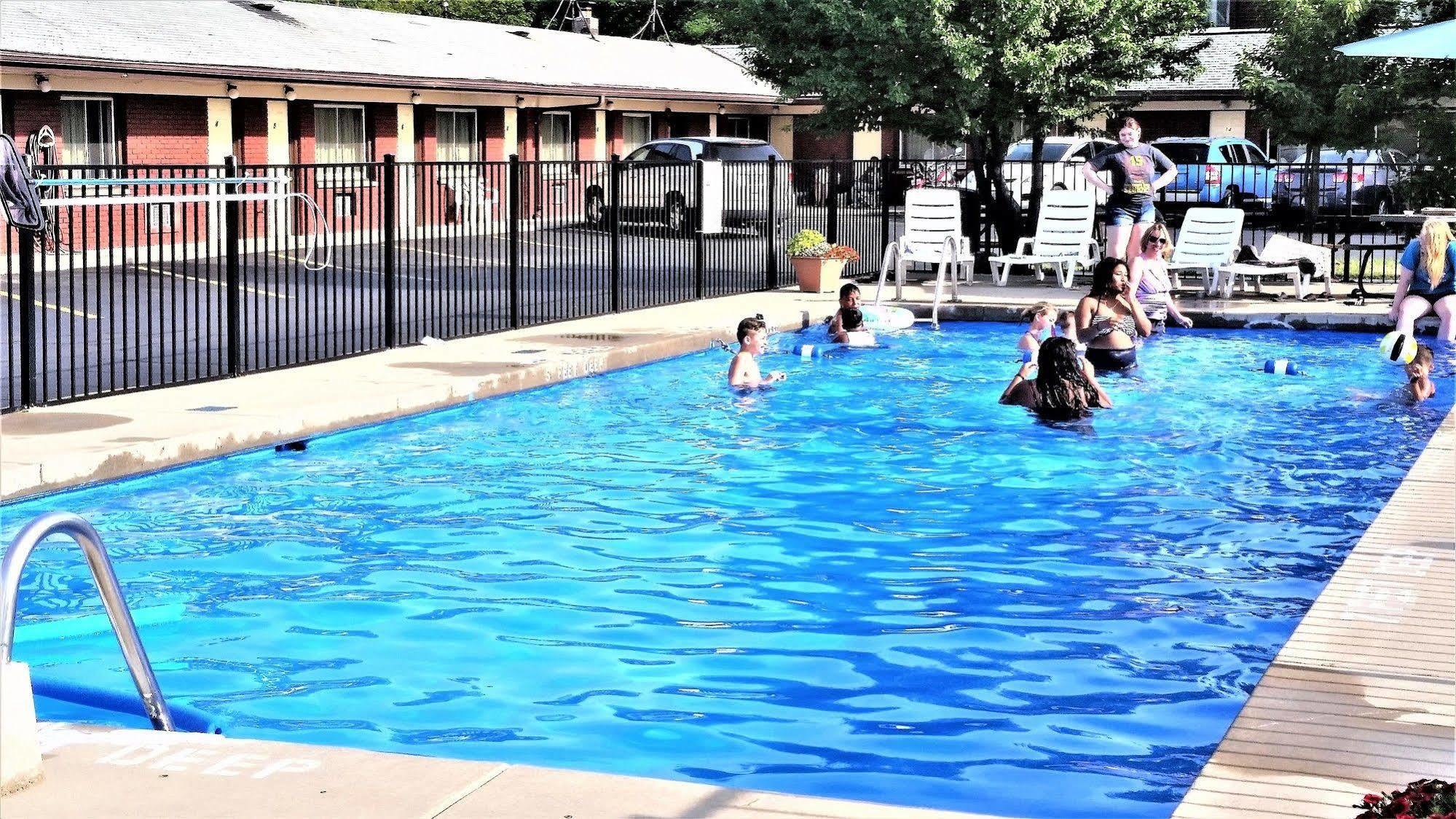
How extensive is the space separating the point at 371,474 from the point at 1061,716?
5618mm

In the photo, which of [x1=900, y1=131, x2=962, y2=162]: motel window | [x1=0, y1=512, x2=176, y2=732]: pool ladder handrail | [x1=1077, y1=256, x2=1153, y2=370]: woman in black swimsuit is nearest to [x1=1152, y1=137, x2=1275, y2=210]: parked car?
[x1=900, y1=131, x2=962, y2=162]: motel window

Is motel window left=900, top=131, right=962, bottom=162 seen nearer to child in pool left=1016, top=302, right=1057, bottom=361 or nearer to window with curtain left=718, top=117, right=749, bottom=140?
window with curtain left=718, top=117, right=749, bottom=140

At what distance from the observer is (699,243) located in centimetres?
2038

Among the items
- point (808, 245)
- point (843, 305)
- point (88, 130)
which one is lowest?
point (843, 305)

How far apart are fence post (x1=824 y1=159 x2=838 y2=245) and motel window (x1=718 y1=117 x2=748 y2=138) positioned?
84.3 ft

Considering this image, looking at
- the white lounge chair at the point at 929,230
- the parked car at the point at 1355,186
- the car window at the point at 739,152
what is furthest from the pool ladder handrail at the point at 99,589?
the car window at the point at 739,152

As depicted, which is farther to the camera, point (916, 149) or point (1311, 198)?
point (916, 149)

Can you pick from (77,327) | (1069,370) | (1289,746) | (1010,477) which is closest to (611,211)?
(77,327)

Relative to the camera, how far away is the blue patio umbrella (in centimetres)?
705

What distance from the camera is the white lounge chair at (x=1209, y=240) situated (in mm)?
20453

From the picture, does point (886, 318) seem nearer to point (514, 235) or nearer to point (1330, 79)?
point (514, 235)

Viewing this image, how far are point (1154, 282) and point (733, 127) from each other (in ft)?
107

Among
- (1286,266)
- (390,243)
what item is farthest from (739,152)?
(390,243)

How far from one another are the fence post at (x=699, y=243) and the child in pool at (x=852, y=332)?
3.28m
